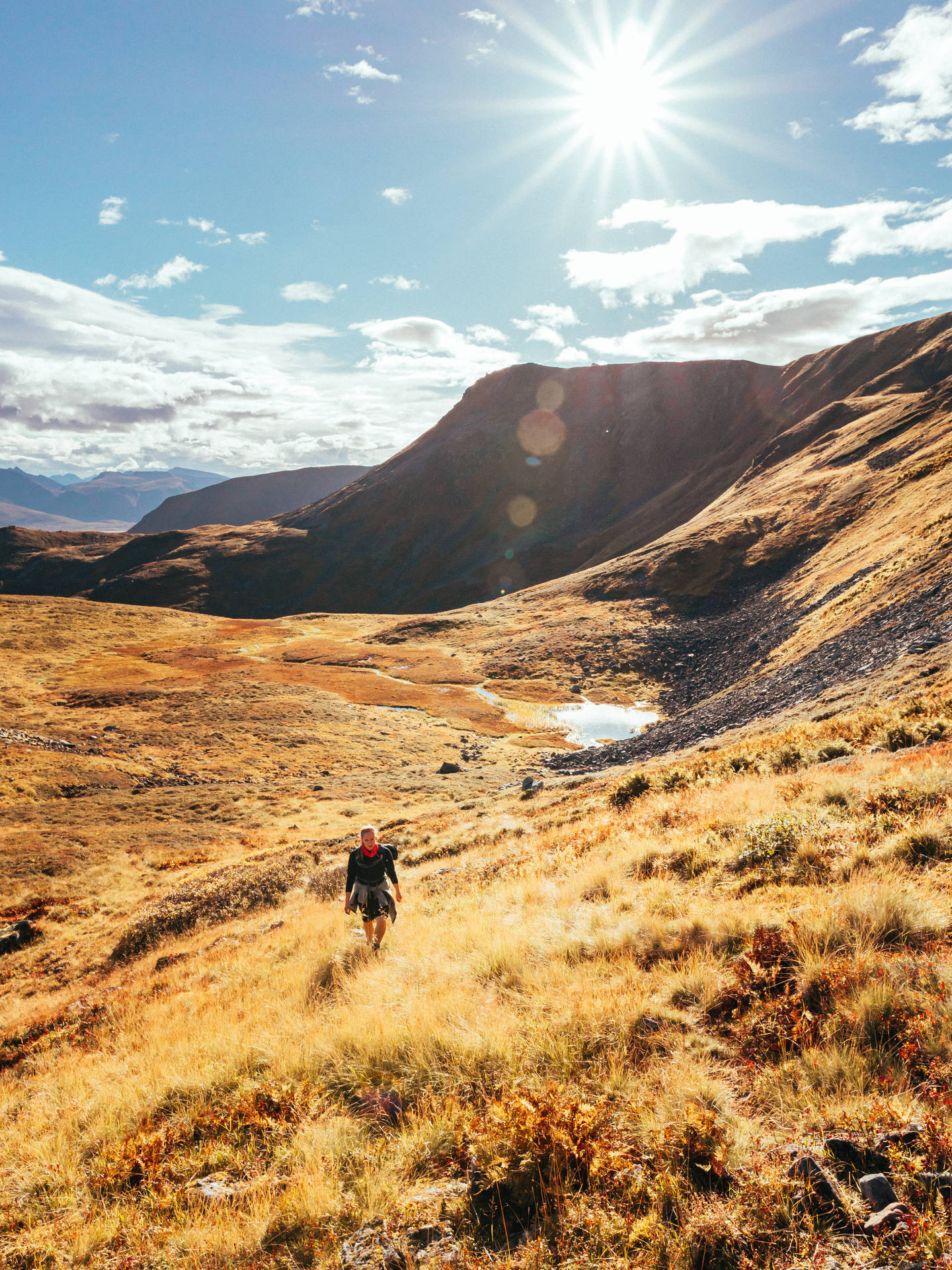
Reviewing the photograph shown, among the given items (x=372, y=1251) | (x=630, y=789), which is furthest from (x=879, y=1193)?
(x=630, y=789)

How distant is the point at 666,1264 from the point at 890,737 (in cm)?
1226

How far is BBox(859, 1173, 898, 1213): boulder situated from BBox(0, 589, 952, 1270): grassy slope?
94 millimetres

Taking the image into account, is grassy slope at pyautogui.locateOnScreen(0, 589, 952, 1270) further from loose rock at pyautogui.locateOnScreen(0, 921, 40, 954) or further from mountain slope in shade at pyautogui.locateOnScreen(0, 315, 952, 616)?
mountain slope in shade at pyautogui.locateOnScreen(0, 315, 952, 616)

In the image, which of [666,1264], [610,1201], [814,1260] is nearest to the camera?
[814,1260]

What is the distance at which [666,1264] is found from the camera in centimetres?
304

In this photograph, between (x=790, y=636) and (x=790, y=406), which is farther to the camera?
(x=790, y=406)

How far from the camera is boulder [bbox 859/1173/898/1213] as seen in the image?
119 inches

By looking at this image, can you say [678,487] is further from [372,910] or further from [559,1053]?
[559,1053]

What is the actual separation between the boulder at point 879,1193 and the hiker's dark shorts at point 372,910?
7362 millimetres

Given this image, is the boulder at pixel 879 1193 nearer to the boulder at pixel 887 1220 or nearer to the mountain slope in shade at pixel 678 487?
the boulder at pixel 887 1220

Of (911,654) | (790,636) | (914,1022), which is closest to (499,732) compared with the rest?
A: (790,636)

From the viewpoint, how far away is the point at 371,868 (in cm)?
965

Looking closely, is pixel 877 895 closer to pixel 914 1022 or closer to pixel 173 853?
pixel 914 1022

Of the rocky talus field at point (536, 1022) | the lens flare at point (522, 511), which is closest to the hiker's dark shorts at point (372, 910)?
the rocky talus field at point (536, 1022)
